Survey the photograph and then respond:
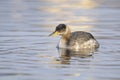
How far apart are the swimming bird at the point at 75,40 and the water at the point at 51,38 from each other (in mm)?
338

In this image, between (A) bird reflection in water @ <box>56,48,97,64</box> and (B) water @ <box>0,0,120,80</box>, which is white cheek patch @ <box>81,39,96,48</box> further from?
(A) bird reflection in water @ <box>56,48,97,64</box>

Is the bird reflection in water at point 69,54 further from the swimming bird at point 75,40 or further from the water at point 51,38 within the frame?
the swimming bird at point 75,40

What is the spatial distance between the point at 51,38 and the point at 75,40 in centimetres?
164

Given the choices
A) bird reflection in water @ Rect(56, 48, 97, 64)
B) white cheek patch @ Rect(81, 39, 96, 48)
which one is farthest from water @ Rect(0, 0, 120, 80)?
white cheek patch @ Rect(81, 39, 96, 48)

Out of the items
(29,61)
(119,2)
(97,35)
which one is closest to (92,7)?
(119,2)

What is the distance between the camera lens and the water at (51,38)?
1554 centimetres

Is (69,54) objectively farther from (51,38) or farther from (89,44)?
(51,38)

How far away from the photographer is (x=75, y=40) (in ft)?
68.7

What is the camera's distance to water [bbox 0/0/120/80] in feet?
51.0

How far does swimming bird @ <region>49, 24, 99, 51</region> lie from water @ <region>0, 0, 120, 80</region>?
34 centimetres

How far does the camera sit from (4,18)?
2734 centimetres

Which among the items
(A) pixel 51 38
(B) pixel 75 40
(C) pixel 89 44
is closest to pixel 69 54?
(B) pixel 75 40

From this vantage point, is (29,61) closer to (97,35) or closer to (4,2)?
(97,35)

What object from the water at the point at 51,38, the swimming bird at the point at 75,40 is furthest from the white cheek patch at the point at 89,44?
the water at the point at 51,38
